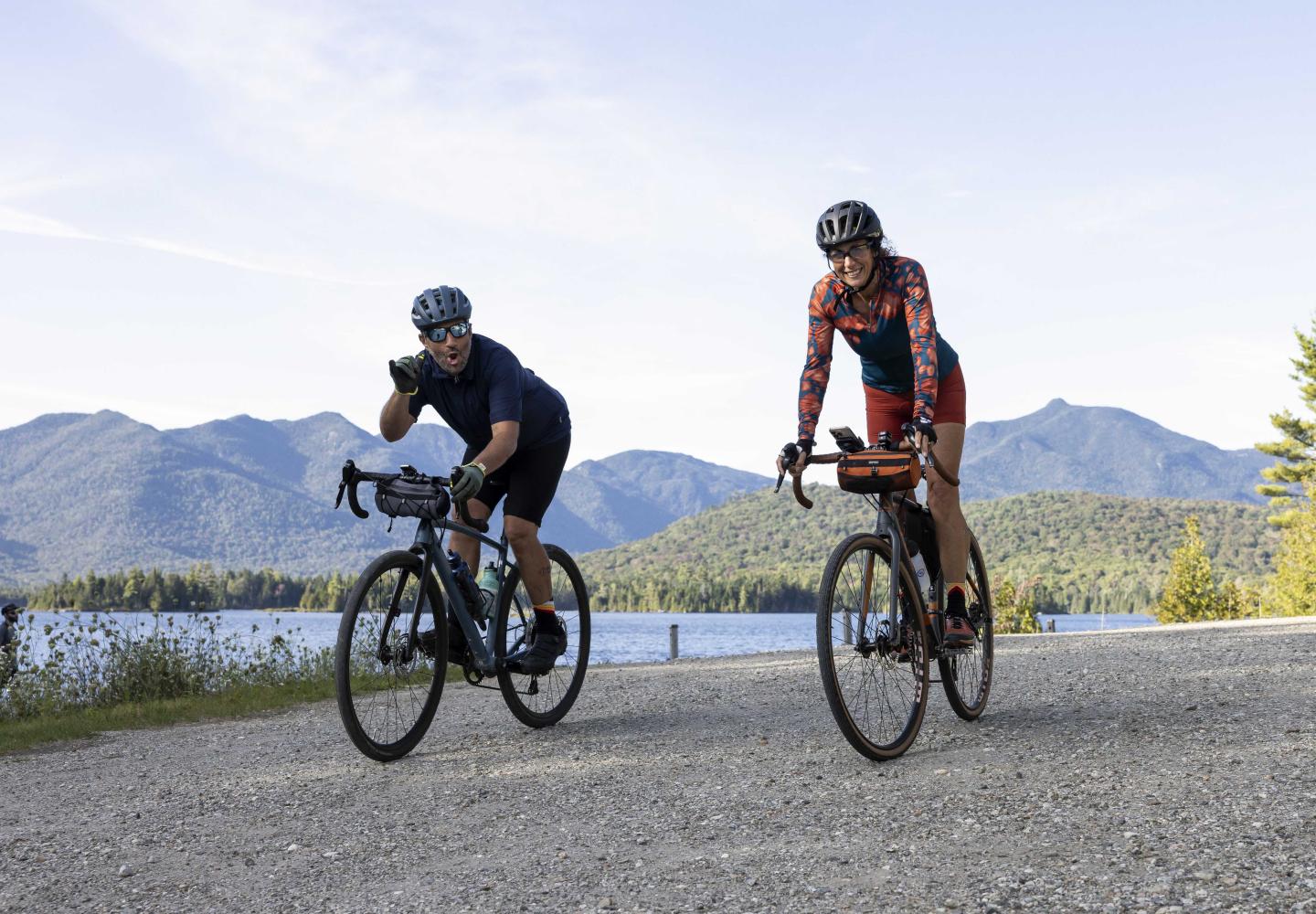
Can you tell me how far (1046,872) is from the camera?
2.97 metres

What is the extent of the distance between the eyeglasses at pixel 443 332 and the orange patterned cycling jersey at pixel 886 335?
1730 mm

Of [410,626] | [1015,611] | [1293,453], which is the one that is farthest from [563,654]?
[1293,453]

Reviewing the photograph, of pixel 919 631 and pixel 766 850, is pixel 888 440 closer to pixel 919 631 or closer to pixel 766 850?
pixel 919 631

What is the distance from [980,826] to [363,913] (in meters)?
1.92

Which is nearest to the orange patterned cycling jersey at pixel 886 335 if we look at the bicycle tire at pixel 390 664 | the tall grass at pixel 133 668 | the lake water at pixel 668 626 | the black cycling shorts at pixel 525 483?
the black cycling shorts at pixel 525 483

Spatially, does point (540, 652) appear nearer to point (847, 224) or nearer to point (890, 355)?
point (890, 355)

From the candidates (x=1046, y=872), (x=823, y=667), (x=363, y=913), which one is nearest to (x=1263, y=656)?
(x=823, y=667)

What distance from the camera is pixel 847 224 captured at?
191 inches

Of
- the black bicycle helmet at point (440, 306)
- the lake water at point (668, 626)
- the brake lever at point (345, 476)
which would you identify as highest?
the black bicycle helmet at point (440, 306)

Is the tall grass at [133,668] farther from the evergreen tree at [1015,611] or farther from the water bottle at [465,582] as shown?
the evergreen tree at [1015,611]

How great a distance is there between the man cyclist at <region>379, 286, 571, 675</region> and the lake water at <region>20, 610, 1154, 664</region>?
524 centimetres

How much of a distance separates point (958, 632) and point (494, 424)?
2484 millimetres

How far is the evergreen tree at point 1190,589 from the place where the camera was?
169 feet

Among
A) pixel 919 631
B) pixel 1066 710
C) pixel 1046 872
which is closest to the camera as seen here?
pixel 1046 872
